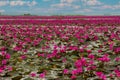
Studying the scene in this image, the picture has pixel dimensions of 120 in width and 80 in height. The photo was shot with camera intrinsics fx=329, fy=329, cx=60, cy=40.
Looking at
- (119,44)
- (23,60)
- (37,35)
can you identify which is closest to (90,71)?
(23,60)

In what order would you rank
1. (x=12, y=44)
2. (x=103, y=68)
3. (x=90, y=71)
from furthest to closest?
(x=12, y=44) → (x=103, y=68) → (x=90, y=71)

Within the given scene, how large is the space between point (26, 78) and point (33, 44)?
5.40 m

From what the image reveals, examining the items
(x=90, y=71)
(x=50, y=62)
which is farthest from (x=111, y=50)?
(x=90, y=71)

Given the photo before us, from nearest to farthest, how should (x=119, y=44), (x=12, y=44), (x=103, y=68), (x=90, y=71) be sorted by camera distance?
(x=90, y=71) → (x=103, y=68) → (x=119, y=44) → (x=12, y=44)

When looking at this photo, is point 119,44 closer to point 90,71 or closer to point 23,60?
point 23,60

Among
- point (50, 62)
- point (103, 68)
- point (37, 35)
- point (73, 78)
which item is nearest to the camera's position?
point (73, 78)

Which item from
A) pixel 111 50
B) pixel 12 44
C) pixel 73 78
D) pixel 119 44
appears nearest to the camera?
pixel 73 78

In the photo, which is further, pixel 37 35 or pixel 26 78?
pixel 37 35

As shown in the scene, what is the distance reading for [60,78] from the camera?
733 cm

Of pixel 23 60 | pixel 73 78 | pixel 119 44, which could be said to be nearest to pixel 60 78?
pixel 73 78

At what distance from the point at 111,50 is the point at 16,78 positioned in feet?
13.3

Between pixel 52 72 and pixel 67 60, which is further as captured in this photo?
pixel 67 60

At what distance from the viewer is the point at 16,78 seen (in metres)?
7.47

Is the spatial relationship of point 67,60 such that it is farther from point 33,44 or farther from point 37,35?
point 37,35
